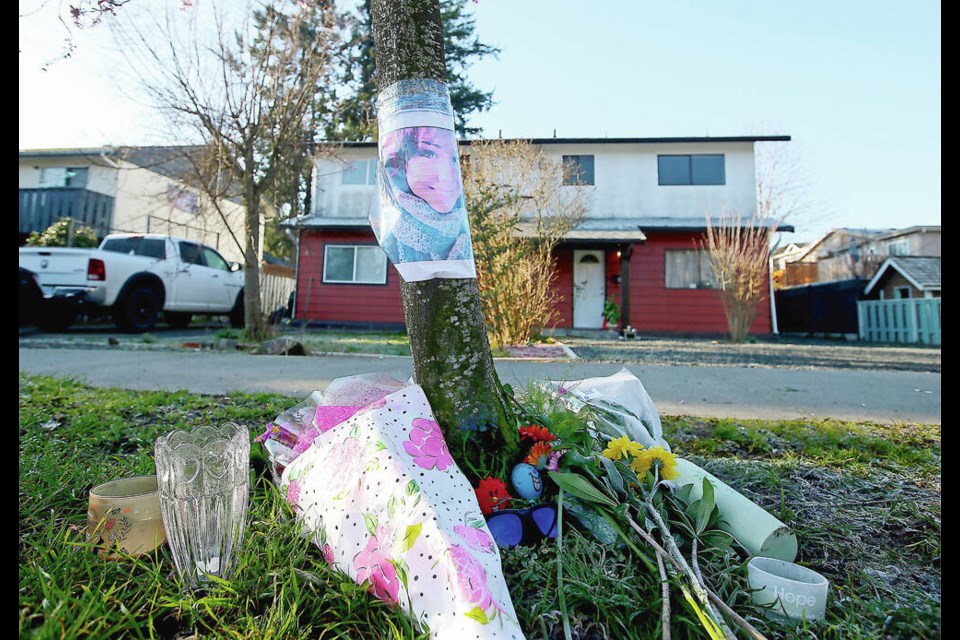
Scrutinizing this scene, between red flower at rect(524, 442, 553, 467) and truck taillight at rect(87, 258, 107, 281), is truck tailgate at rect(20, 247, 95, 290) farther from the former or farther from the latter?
red flower at rect(524, 442, 553, 467)

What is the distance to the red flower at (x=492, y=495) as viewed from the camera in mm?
1386

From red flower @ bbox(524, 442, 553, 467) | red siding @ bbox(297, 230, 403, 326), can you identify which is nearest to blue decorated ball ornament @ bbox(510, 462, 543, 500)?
red flower @ bbox(524, 442, 553, 467)

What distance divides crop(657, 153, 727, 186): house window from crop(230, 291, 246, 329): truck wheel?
36.7 ft

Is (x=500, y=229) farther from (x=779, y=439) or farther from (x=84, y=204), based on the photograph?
(x=84, y=204)

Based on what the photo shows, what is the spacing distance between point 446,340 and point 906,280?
59.3ft

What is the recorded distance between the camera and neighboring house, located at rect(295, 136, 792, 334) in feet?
43.6

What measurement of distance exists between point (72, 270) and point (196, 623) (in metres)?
9.27

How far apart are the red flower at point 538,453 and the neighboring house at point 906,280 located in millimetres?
16633

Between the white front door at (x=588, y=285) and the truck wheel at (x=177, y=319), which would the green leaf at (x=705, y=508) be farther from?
the white front door at (x=588, y=285)

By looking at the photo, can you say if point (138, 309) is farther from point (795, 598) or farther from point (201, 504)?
point (795, 598)

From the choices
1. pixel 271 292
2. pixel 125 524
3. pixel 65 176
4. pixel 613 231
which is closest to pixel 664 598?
pixel 125 524

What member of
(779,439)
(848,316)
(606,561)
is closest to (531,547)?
(606,561)

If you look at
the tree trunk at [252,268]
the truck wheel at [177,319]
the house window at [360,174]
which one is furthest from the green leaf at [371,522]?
the house window at [360,174]

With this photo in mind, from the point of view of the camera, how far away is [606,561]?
1259mm
